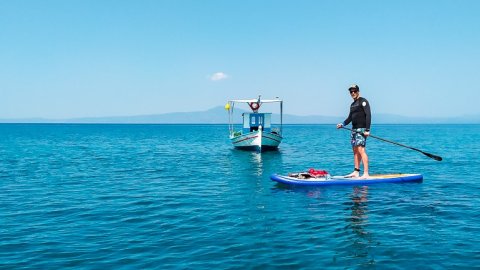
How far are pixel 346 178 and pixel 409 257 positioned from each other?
847cm

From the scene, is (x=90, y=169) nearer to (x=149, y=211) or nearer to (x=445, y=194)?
(x=149, y=211)

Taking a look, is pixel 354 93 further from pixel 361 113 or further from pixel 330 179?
pixel 330 179

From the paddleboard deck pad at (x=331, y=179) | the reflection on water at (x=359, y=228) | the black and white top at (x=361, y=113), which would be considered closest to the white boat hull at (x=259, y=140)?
the paddleboard deck pad at (x=331, y=179)

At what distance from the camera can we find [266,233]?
988 centimetres

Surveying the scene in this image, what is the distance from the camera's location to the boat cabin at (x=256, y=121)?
130ft

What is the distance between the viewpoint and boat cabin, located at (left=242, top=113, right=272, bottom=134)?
39562 mm

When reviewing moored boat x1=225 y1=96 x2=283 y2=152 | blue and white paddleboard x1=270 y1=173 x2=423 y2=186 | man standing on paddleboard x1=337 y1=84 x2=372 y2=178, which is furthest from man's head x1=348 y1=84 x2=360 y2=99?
moored boat x1=225 y1=96 x2=283 y2=152

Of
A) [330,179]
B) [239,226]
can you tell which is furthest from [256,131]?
[239,226]

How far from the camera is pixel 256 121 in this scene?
39.7m

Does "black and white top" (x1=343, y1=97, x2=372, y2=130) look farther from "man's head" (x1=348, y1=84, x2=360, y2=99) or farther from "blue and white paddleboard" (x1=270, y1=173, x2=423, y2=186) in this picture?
"blue and white paddleboard" (x1=270, y1=173, x2=423, y2=186)

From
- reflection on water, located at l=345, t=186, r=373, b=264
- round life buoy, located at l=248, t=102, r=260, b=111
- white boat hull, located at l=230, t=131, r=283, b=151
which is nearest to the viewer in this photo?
reflection on water, located at l=345, t=186, r=373, b=264

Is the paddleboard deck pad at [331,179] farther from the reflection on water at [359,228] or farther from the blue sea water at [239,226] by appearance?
the reflection on water at [359,228]

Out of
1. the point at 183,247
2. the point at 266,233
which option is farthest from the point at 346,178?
the point at 183,247

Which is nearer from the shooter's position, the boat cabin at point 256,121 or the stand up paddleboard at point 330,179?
the stand up paddleboard at point 330,179
